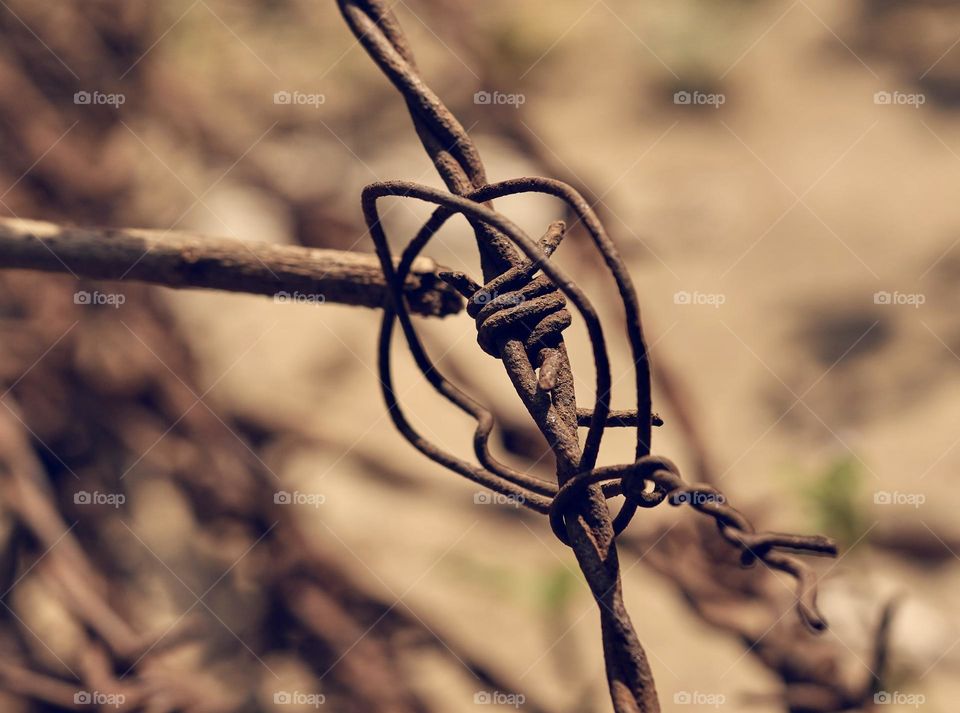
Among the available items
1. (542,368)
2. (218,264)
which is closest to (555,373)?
(542,368)

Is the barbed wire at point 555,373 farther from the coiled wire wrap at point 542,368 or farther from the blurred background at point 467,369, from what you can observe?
the blurred background at point 467,369

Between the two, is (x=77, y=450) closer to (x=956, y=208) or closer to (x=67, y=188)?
(x=67, y=188)

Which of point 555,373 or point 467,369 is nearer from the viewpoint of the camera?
point 555,373

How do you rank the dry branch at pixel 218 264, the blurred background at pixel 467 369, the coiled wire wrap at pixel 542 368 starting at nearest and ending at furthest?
the coiled wire wrap at pixel 542 368 < the dry branch at pixel 218 264 < the blurred background at pixel 467 369

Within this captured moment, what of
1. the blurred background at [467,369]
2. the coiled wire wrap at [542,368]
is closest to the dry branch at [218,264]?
the coiled wire wrap at [542,368]

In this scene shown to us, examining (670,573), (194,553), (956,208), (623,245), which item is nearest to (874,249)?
(956,208)

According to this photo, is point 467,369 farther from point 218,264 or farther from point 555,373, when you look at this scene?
point 555,373

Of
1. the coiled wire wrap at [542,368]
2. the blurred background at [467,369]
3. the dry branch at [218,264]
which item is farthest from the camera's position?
the blurred background at [467,369]
